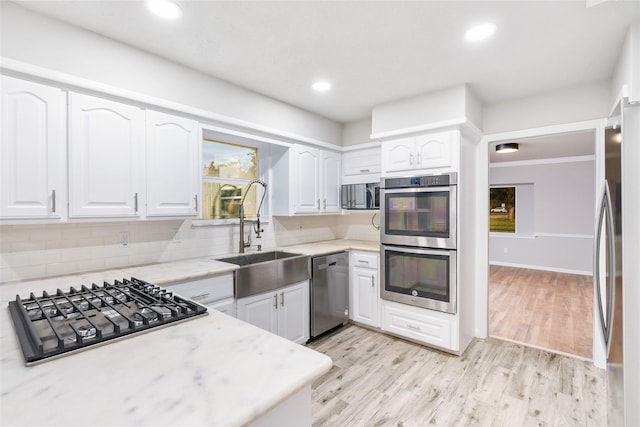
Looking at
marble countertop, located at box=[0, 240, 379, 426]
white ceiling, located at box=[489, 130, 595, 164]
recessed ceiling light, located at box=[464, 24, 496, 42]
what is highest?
recessed ceiling light, located at box=[464, 24, 496, 42]

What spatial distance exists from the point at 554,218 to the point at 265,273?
21.6 feet

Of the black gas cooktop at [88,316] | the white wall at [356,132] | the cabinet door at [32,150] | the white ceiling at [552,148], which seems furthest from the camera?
the white ceiling at [552,148]

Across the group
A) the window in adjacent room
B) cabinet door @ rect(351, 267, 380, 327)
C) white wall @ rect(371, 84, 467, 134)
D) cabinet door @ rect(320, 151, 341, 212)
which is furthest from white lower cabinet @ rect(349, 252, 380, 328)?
the window in adjacent room

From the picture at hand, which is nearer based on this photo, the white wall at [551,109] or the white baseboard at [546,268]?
the white wall at [551,109]

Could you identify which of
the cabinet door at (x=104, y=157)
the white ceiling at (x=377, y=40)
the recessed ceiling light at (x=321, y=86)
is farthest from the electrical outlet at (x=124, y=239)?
the recessed ceiling light at (x=321, y=86)

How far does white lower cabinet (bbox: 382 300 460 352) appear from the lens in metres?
2.84

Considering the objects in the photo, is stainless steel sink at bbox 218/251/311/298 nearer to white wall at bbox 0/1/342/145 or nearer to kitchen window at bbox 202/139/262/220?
kitchen window at bbox 202/139/262/220

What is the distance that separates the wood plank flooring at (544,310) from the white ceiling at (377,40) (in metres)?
2.51

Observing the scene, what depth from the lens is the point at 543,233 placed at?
259 inches

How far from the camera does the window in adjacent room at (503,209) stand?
23.1 ft

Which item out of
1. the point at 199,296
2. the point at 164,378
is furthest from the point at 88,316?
the point at 199,296

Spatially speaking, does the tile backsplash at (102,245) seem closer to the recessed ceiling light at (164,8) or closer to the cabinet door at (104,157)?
the cabinet door at (104,157)

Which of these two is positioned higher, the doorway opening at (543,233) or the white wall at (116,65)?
the white wall at (116,65)

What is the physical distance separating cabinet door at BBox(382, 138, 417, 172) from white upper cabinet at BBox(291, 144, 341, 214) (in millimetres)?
799
